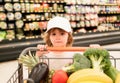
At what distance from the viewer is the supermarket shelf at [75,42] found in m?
6.15

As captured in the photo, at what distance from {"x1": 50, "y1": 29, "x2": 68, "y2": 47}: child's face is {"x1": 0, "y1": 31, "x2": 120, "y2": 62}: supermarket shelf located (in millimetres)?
3949

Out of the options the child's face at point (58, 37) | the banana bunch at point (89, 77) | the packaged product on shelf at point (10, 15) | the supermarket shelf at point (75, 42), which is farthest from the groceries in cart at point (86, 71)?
the packaged product on shelf at point (10, 15)

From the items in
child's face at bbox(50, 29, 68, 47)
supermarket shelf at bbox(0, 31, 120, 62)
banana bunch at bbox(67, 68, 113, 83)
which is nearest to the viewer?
banana bunch at bbox(67, 68, 113, 83)

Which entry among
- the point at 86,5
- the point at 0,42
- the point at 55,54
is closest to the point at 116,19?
the point at 86,5

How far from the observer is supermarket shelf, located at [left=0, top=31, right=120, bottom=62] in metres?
6.15

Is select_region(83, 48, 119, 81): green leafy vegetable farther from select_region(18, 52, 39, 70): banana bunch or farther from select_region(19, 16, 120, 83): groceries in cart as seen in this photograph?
select_region(18, 52, 39, 70): banana bunch

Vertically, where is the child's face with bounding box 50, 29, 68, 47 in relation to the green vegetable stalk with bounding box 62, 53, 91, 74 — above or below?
below

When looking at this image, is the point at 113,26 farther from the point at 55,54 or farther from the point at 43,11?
the point at 55,54

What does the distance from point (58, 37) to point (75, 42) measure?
5508 mm

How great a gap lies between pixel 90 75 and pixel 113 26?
8.83 m

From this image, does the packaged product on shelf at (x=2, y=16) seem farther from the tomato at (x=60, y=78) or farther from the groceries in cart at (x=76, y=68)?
the tomato at (x=60, y=78)

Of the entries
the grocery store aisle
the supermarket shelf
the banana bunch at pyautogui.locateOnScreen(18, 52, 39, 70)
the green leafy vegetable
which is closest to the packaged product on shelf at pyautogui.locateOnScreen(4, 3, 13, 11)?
the supermarket shelf

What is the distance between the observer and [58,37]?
226 cm

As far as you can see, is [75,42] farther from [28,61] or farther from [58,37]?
[28,61]
